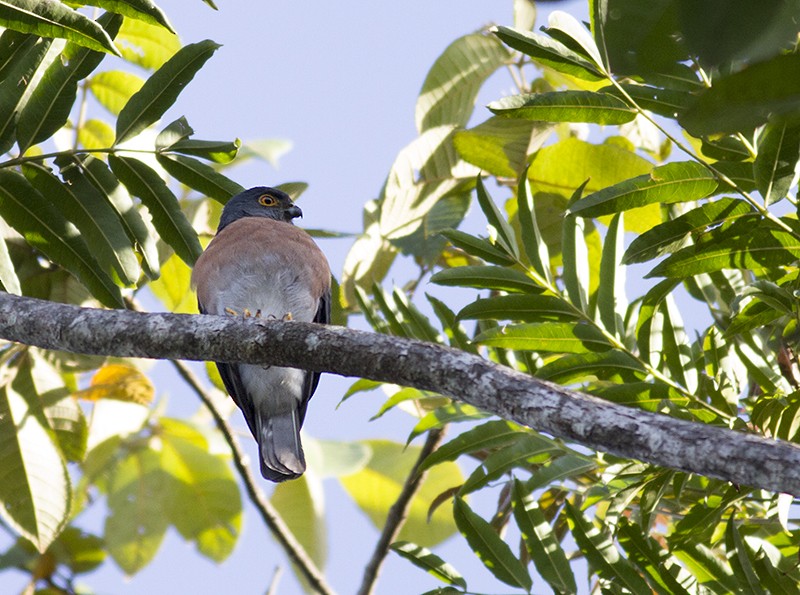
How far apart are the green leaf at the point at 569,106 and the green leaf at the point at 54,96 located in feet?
4.87

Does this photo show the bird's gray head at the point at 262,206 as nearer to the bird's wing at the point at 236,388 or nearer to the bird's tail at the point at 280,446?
the bird's wing at the point at 236,388

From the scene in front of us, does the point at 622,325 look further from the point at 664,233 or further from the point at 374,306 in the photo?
the point at 374,306

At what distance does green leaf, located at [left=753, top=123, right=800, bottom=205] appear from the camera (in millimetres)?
2461

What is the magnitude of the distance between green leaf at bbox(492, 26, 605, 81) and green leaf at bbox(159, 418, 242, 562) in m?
3.21

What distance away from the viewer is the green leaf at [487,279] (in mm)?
3008

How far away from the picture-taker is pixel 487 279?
10.00ft

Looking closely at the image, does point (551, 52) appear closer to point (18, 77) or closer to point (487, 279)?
point (487, 279)

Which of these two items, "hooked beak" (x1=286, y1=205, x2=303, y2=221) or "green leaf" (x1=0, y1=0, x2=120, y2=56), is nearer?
"green leaf" (x1=0, y1=0, x2=120, y2=56)

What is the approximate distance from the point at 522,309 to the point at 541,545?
78 centimetres

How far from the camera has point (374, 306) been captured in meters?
3.64

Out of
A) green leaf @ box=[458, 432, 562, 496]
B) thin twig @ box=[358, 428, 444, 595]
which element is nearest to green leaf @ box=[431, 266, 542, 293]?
green leaf @ box=[458, 432, 562, 496]

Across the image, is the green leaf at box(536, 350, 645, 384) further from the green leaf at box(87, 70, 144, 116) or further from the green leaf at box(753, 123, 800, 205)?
the green leaf at box(87, 70, 144, 116)

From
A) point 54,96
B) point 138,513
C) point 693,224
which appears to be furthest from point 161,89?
point 138,513

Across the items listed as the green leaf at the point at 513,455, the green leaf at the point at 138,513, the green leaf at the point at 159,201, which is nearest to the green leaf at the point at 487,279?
the green leaf at the point at 513,455
